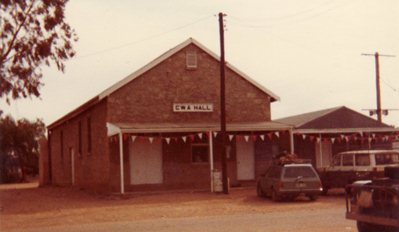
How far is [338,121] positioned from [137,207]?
48.5 ft

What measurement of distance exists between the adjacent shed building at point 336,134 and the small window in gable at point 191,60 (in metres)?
6.02

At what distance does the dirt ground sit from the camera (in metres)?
18.5

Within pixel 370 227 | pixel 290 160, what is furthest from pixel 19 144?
pixel 370 227

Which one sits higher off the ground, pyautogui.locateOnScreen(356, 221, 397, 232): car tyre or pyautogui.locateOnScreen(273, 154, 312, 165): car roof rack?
pyautogui.locateOnScreen(273, 154, 312, 165): car roof rack

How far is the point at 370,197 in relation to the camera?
10.6 m

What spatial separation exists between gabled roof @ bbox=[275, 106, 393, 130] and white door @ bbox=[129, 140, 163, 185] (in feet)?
24.2

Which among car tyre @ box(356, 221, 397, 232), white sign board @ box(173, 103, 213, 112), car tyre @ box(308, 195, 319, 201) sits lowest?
car tyre @ box(308, 195, 319, 201)

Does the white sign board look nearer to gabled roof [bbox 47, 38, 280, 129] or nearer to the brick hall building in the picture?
the brick hall building

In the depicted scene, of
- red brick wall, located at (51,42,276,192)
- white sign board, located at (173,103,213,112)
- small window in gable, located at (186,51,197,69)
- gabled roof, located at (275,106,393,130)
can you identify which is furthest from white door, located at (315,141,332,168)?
small window in gable, located at (186,51,197,69)

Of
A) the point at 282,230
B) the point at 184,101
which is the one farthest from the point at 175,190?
the point at 282,230

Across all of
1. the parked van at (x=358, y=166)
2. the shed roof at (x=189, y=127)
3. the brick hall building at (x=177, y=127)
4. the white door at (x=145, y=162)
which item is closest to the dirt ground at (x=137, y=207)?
the parked van at (x=358, y=166)

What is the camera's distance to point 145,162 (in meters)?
29.1

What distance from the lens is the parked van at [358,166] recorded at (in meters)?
22.0

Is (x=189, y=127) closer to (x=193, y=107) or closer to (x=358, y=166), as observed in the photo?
(x=193, y=107)
